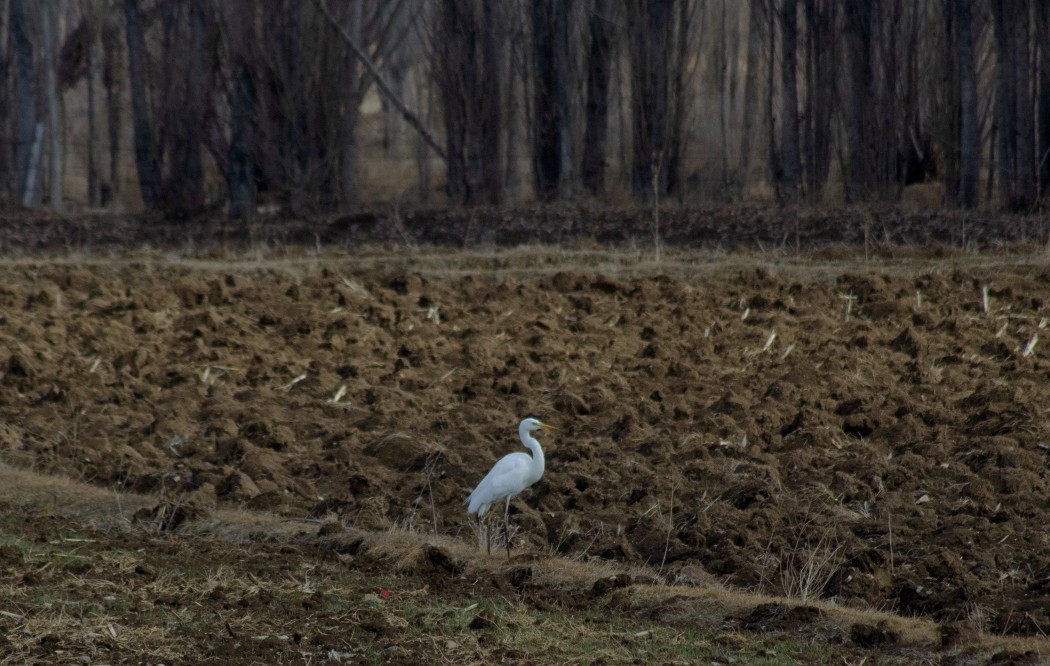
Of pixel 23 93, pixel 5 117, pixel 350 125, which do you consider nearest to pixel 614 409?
pixel 350 125

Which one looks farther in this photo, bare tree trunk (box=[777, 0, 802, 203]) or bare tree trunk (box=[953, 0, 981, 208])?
bare tree trunk (box=[777, 0, 802, 203])

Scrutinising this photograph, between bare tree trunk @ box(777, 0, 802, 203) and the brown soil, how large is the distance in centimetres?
790

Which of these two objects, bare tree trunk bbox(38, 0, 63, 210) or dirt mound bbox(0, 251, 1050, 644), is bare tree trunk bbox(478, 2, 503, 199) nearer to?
dirt mound bbox(0, 251, 1050, 644)

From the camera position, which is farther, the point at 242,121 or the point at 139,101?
the point at 139,101

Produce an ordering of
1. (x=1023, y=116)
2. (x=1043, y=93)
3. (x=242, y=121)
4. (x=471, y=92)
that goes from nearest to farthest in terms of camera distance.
Answer: (x=1023, y=116) < (x=1043, y=93) < (x=471, y=92) < (x=242, y=121)

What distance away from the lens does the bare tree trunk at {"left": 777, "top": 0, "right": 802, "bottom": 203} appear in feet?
74.2

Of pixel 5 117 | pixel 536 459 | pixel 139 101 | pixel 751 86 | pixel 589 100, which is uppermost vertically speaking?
pixel 751 86

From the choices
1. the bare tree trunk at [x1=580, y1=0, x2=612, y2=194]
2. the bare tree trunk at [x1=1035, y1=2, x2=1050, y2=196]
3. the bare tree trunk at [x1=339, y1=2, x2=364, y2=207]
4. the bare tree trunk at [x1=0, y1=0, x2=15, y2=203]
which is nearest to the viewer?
the bare tree trunk at [x1=1035, y1=2, x2=1050, y2=196]

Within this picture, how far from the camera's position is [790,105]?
22.7m

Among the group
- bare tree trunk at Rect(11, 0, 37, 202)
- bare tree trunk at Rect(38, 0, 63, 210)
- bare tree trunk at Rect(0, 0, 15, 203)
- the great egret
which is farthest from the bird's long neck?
bare tree trunk at Rect(0, 0, 15, 203)

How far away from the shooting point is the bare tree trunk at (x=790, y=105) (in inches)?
891

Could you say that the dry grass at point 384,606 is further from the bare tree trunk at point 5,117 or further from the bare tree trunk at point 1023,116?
the bare tree trunk at point 5,117

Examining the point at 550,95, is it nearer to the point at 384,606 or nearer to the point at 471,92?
the point at 471,92

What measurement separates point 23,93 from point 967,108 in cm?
1813
